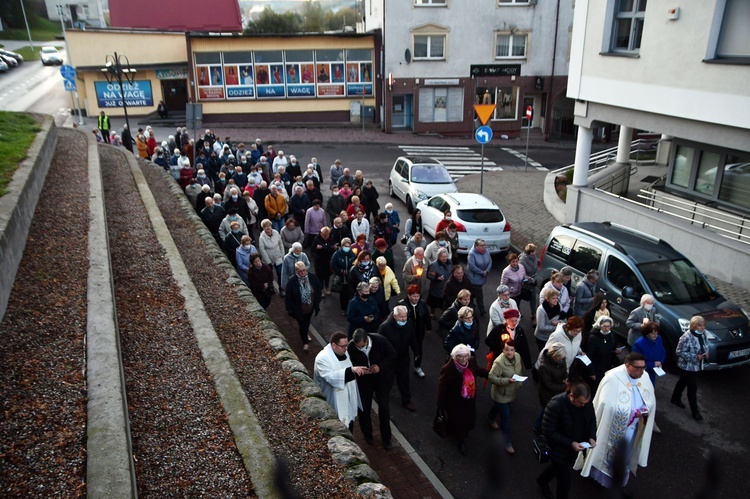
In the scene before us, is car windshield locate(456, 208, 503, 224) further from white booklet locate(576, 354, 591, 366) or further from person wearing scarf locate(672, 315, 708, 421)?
white booklet locate(576, 354, 591, 366)

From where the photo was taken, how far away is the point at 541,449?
7301mm

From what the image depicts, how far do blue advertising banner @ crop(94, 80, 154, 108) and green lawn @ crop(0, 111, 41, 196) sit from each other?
1829cm

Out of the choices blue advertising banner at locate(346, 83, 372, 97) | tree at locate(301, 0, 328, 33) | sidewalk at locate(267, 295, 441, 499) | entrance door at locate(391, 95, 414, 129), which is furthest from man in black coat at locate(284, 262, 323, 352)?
tree at locate(301, 0, 328, 33)

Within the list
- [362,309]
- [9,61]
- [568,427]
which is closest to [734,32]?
[362,309]

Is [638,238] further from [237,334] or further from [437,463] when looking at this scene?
[237,334]

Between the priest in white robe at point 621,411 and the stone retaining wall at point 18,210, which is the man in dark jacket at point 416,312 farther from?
the stone retaining wall at point 18,210

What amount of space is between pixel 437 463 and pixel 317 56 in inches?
1245

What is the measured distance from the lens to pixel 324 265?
1276cm

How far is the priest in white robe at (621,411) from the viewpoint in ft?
22.1

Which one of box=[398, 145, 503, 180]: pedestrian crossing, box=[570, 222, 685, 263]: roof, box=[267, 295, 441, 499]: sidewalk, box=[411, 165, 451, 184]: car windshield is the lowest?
box=[267, 295, 441, 499]: sidewalk

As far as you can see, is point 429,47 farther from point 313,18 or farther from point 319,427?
point 313,18

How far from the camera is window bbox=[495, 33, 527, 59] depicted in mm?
33625

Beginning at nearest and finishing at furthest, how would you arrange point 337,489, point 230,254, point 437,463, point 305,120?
point 337,489
point 437,463
point 230,254
point 305,120

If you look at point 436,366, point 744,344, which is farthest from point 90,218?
point 744,344
